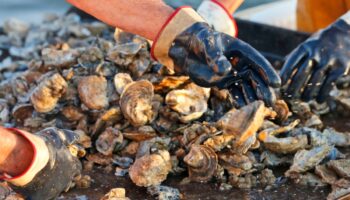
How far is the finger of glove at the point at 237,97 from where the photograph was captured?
8.05ft

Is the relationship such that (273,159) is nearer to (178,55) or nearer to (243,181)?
(243,181)

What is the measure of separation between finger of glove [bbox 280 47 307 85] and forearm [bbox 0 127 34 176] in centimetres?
105

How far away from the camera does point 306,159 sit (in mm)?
2461

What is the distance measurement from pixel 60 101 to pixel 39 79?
0.17 m

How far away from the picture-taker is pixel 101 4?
265cm

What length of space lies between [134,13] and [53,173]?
67cm

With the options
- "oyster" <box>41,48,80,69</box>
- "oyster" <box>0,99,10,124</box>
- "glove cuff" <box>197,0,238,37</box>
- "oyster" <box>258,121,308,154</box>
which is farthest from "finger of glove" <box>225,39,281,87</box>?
"oyster" <box>0,99,10,124</box>

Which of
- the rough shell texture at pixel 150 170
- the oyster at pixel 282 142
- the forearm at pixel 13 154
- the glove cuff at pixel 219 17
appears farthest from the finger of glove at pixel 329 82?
the forearm at pixel 13 154

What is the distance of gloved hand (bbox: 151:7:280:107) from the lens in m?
2.34

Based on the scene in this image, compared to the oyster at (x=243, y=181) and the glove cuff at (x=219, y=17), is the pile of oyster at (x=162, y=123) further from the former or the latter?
the glove cuff at (x=219, y=17)

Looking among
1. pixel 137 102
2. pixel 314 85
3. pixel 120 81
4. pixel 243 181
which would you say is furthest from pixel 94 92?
pixel 314 85

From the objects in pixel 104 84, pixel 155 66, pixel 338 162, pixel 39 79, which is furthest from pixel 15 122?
pixel 338 162

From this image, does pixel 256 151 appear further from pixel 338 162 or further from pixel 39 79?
pixel 39 79

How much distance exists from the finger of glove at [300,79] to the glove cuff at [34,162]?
3.33ft
